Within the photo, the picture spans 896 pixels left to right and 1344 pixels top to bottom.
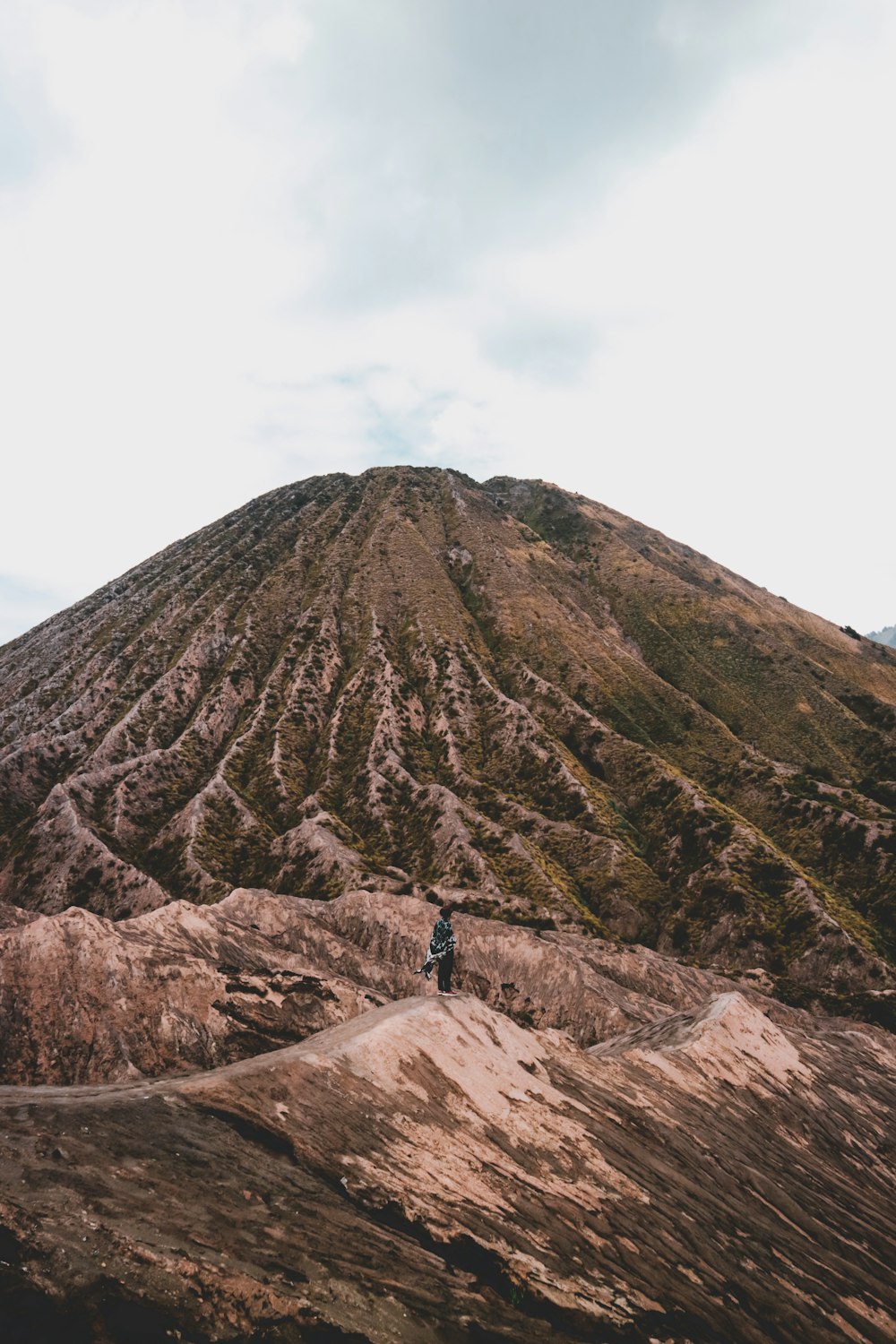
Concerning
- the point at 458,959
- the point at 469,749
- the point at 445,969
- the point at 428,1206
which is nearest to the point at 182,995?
the point at 445,969

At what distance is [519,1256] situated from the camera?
462 inches

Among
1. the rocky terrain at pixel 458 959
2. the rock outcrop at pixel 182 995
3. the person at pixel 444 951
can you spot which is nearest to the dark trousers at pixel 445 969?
the person at pixel 444 951

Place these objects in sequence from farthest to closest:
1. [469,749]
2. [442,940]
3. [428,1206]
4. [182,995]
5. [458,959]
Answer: [469,749], [458,959], [182,995], [442,940], [428,1206]

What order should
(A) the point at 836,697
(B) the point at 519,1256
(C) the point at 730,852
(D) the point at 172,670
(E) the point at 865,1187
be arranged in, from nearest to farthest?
(B) the point at 519,1256
(E) the point at 865,1187
(C) the point at 730,852
(D) the point at 172,670
(A) the point at 836,697

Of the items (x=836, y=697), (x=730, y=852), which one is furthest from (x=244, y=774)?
(x=836, y=697)

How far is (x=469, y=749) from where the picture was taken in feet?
355

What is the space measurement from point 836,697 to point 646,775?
69.2m

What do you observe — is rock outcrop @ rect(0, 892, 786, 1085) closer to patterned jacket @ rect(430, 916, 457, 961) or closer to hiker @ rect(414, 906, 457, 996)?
hiker @ rect(414, 906, 457, 996)

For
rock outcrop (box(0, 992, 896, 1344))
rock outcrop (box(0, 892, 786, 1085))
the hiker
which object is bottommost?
rock outcrop (box(0, 892, 786, 1085))

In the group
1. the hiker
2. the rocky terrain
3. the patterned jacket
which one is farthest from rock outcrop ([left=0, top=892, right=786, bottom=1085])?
the patterned jacket

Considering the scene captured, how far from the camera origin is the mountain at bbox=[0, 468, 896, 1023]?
3051 inches

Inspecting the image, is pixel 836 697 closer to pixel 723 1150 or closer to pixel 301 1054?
pixel 723 1150

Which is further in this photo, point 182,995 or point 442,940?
point 182,995

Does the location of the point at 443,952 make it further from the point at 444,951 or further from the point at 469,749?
the point at 469,749
